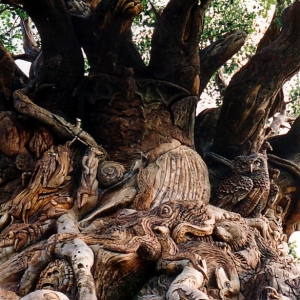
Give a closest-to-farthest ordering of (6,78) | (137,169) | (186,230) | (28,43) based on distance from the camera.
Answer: (186,230) < (137,169) < (6,78) < (28,43)

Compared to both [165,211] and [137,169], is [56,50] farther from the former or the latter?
[165,211]

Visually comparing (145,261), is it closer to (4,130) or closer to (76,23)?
(4,130)

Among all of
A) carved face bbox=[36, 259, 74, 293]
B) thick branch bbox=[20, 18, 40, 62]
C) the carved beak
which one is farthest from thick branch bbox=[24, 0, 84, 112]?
carved face bbox=[36, 259, 74, 293]

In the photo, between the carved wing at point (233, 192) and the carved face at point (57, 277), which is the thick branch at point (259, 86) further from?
the carved face at point (57, 277)

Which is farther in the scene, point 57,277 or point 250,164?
point 250,164

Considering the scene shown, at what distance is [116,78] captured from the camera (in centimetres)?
622

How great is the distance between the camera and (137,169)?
18.0 ft

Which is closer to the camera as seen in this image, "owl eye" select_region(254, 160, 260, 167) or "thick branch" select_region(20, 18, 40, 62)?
"owl eye" select_region(254, 160, 260, 167)

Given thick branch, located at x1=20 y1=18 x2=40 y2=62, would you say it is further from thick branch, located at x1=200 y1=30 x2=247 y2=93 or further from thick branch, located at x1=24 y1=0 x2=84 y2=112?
thick branch, located at x1=200 y1=30 x2=247 y2=93

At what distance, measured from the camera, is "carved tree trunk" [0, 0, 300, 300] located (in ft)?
14.4

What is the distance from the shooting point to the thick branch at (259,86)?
6.24 metres

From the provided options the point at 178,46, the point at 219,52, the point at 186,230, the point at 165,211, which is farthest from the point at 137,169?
the point at 219,52

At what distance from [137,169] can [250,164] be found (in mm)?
1106

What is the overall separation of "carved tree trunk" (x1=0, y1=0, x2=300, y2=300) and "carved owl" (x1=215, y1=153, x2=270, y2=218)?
0.03 ft
